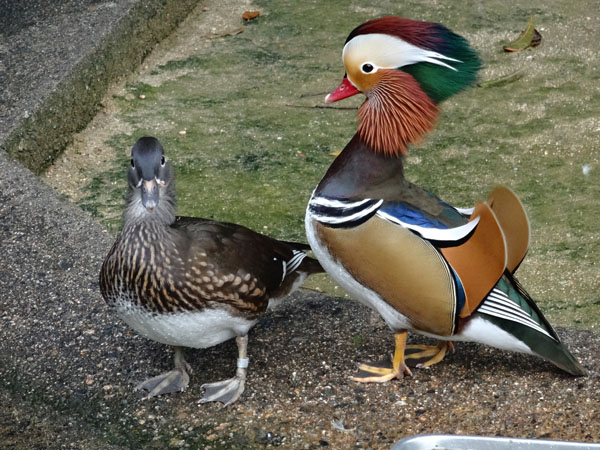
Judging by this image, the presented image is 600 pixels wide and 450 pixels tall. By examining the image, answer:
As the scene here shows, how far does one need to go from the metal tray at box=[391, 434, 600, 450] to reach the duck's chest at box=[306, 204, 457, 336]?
52cm

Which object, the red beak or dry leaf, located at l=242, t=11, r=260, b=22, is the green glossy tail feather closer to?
the red beak

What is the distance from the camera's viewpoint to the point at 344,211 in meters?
2.82

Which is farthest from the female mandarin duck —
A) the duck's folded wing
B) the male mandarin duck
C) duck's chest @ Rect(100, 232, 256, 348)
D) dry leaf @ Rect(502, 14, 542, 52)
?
dry leaf @ Rect(502, 14, 542, 52)

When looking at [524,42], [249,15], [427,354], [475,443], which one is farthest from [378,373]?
[249,15]

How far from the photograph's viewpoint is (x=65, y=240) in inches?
139

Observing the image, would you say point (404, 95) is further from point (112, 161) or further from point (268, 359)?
point (112, 161)

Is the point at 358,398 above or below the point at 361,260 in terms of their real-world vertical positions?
below

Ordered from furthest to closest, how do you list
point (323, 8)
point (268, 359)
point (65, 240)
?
point (323, 8) → point (65, 240) → point (268, 359)

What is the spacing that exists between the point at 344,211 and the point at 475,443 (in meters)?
0.83

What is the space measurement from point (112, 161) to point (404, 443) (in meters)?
2.77

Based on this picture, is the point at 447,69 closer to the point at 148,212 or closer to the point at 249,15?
the point at 148,212

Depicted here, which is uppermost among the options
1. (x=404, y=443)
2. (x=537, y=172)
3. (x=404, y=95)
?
(x=404, y=95)

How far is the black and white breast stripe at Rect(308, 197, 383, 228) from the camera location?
9.13ft

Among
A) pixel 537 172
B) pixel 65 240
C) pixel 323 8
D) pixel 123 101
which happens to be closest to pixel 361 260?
pixel 65 240
